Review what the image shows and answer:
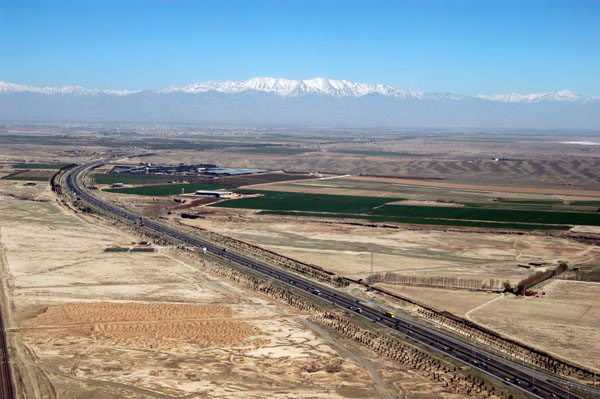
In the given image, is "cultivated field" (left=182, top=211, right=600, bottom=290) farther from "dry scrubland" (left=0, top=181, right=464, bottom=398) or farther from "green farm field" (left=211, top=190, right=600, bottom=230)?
"dry scrubland" (left=0, top=181, right=464, bottom=398)

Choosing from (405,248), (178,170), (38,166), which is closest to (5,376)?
(405,248)

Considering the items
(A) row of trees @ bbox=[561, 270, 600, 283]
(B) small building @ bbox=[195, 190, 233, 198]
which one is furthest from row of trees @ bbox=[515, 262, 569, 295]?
(B) small building @ bbox=[195, 190, 233, 198]

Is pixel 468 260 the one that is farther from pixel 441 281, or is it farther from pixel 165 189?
pixel 165 189

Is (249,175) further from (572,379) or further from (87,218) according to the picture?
(572,379)

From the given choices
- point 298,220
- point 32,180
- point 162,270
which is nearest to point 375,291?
point 162,270

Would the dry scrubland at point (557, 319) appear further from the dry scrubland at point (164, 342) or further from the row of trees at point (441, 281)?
the dry scrubland at point (164, 342)
